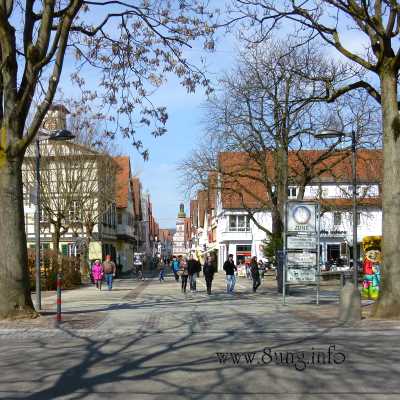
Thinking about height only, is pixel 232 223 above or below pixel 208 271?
above

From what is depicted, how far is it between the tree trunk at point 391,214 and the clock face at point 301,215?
508 cm

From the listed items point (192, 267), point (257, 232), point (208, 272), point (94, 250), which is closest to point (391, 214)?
point (208, 272)

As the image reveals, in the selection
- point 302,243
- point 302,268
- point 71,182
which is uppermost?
point 71,182

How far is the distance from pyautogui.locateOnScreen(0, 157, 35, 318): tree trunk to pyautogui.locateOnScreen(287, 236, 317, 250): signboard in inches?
345

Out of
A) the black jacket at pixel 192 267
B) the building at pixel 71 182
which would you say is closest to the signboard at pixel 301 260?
the black jacket at pixel 192 267

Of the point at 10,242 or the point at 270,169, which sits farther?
the point at 270,169

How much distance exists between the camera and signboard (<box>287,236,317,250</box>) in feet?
68.6

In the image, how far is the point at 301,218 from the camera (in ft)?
68.4

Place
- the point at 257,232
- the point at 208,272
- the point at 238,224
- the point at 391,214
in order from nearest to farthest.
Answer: the point at 391,214 → the point at 208,272 → the point at 257,232 → the point at 238,224

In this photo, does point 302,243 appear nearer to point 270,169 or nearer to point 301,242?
point 301,242

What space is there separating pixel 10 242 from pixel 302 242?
9.31 metres

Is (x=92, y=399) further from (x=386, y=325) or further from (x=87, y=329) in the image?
(x=386, y=325)

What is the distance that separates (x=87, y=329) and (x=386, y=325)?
655cm

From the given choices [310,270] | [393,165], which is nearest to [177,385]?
[393,165]
